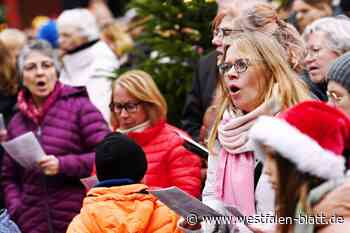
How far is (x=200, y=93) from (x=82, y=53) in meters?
2.30

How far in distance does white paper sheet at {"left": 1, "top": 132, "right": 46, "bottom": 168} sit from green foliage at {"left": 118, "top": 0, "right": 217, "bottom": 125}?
1514mm

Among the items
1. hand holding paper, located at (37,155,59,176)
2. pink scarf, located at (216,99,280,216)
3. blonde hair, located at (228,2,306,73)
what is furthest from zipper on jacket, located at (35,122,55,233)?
pink scarf, located at (216,99,280,216)

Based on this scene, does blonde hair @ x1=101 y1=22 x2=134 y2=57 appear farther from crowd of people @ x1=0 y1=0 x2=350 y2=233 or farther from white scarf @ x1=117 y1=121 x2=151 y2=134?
white scarf @ x1=117 y1=121 x2=151 y2=134

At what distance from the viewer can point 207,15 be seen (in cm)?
913

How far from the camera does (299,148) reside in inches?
181

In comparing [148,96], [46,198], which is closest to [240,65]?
[148,96]

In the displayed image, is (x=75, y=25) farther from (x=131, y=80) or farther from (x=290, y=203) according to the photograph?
(x=290, y=203)

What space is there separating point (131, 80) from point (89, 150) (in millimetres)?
909

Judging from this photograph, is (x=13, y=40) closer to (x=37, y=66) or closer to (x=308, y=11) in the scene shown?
(x=37, y=66)

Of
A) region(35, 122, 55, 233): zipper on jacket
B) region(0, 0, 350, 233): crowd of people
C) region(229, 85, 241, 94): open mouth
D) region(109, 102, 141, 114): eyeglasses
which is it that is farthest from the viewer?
region(35, 122, 55, 233): zipper on jacket

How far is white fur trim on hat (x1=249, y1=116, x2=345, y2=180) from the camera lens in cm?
458

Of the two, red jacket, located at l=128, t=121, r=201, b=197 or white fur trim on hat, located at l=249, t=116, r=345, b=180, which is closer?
white fur trim on hat, located at l=249, t=116, r=345, b=180

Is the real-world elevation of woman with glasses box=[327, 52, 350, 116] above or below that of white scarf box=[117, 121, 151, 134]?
above

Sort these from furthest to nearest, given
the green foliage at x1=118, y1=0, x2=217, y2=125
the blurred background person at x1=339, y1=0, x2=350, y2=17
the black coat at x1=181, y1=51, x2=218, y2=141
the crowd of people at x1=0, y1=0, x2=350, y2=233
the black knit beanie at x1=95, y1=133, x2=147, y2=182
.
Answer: the green foliage at x1=118, y1=0, x2=217, y2=125 → the blurred background person at x1=339, y1=0, x2=350, y2=17 → the black coat at x1=181, y1=51, x2=218, y2=141 → the black knit beanie at x1=95, y1=133, x2=147, y2=182 → the crowd of people at x1=0, y1=0, x2=350, y2=233
